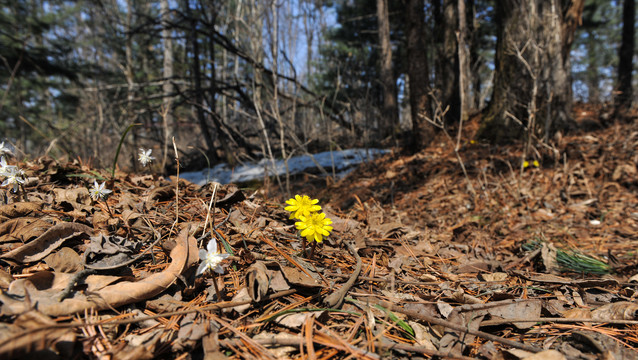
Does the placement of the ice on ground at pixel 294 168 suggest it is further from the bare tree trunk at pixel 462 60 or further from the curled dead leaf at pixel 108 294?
the curled dead leaf at pixel 108 294

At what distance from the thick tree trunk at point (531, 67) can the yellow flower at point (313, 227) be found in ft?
12.5

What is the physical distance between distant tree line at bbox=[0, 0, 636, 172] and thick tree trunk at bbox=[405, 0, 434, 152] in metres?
0.02

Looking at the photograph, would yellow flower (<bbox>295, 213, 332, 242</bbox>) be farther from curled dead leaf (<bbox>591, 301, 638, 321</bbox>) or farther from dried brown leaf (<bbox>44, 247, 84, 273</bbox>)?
curled dead leaf (<bbox>591, 301, 638, 321</bbox>)

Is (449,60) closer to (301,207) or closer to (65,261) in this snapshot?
(301,207)

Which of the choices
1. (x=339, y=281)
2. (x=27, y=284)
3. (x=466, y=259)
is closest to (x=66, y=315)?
(x=27, y=284)

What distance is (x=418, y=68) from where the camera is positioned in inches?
200

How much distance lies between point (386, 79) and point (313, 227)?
826 centimetres

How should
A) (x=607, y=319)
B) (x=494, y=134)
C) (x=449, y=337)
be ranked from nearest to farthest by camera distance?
(x=449, y=337) → (x=607, y=319) → (x=494, y=134)

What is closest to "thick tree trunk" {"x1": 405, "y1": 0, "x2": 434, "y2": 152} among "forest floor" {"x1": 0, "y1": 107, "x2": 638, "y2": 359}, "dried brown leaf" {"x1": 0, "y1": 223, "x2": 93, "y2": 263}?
"forest floor" {"x1": 0, "y1": 107, "x2": 638, "y2": 359}

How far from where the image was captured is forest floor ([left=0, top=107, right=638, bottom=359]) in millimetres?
866

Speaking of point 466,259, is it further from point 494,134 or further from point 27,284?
point 494,134

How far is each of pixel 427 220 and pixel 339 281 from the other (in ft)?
7.56

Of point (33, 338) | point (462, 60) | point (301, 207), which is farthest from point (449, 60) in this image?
point (33, 338)

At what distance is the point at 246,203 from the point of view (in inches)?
74.0
